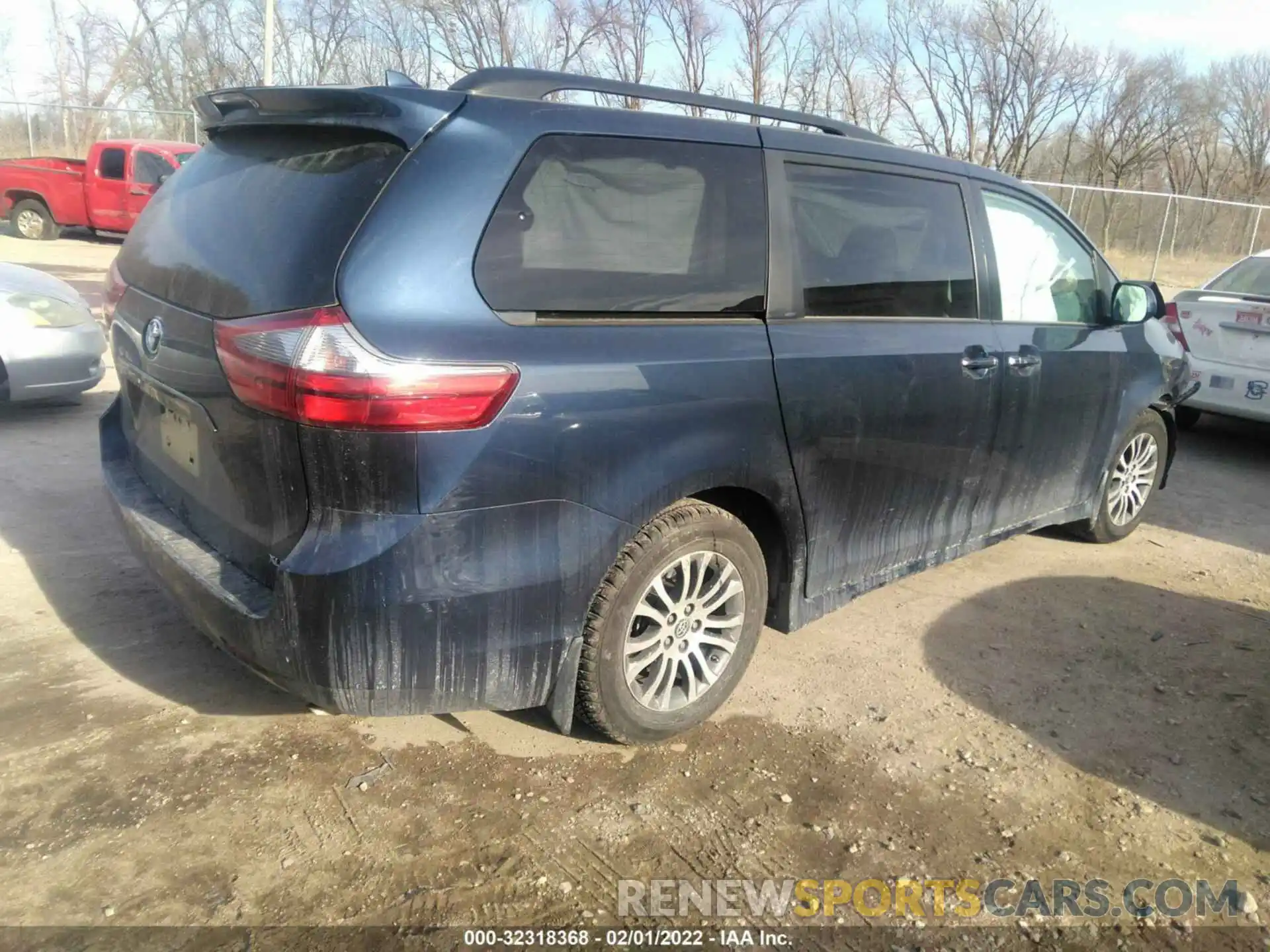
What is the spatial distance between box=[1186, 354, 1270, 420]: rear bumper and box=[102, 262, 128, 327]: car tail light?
6436 millimetres

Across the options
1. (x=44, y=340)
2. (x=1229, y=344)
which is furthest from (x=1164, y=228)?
(x=44, y=340)

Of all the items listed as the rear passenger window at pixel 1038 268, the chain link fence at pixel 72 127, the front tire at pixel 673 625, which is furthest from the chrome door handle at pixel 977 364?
the chain link fence at pixel 72 127

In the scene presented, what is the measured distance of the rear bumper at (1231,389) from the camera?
6.64 meters

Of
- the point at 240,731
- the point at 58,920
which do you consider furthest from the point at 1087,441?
the point at 58,920

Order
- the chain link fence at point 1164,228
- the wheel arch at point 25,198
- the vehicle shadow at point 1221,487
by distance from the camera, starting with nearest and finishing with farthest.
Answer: the vehicle shadow at point 1221,487
the wheel arch at point 25,198
the chain link fence at point 1164,228

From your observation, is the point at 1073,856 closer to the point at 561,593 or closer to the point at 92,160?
the point at 561,593

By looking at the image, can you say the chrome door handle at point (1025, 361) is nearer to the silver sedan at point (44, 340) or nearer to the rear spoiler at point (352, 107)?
the rear spoiler at point (352, 107)

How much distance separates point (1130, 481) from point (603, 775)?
A: 364 centimetres

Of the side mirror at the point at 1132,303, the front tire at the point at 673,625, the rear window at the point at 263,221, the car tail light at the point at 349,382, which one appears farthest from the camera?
the side mirror at the point at 1132,303

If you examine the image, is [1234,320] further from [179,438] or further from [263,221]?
[179,438]

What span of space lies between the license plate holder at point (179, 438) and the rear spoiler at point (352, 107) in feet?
2.85

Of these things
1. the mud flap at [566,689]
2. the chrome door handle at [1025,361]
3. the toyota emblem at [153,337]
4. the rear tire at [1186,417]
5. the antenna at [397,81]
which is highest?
the antenna at [397,81]

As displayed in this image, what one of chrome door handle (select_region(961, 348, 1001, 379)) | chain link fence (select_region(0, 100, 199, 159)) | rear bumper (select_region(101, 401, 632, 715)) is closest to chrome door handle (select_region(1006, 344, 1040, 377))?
chrome door handle (select_region(961, 348, 1001, 379))

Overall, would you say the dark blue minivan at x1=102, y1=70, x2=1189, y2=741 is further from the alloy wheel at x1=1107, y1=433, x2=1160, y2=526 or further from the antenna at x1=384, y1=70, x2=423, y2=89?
the alloy wheel at x1=1107, y1=433, x2=1160, y2=526
